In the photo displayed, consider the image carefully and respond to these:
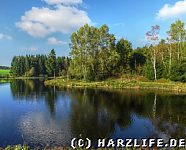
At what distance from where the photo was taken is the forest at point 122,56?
7869 cm

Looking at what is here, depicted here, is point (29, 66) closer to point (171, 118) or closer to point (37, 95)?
point (37, 95)

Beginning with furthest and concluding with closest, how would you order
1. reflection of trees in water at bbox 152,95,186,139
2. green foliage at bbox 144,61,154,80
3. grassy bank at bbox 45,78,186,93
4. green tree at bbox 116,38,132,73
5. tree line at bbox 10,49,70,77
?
1. tree line at bbox 10,49,70,77
2. green tree at bbox 116,38,132,73
3. green foliage at bbox 144,61,154,80
4. grassy bank at bbox 45,78,186,93
5. reflection of trees in water at bbox 152,95,186,139

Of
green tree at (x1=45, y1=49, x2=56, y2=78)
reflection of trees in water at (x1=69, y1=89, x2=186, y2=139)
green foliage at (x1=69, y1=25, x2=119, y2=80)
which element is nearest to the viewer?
reflection of trees in water at (x1=69, y1=89, x2=186, y2=139)

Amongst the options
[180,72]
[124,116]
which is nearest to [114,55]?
[180,72]

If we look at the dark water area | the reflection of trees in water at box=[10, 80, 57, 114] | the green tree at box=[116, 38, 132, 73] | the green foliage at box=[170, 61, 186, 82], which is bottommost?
the dark water area

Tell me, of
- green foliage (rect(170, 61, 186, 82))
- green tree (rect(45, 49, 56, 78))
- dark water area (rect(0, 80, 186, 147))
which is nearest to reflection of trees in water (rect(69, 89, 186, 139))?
dark water area (rect(0, 80, 186, 147))

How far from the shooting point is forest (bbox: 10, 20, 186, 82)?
3098 inches

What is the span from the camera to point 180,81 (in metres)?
73.1

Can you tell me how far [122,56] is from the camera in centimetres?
9656

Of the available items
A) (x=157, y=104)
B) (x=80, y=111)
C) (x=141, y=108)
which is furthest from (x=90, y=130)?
(x=157, y=104)

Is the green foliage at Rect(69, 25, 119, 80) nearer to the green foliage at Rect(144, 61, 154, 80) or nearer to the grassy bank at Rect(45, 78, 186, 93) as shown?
the grassy bank at Rect(45, 78, 186, 93)

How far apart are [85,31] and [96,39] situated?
4.87m

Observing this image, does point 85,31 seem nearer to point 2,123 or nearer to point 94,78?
point 94,78

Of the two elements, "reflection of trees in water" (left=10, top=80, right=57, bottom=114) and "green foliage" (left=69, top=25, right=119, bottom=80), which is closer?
"reflection of trees in water" (left=10, top=80, right=57, bottom=114)
